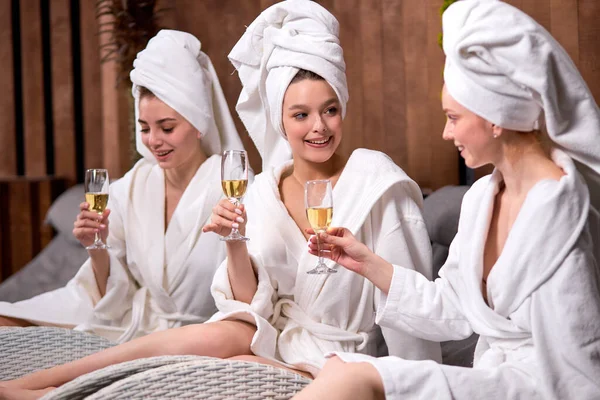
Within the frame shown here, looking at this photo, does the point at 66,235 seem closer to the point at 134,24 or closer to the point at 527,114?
the point at 134,24

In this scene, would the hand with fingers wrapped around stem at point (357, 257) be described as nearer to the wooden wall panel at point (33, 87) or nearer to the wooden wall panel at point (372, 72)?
the wooden wall panel at point (372, 72)

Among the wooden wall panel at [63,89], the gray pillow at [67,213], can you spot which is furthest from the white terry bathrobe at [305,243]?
the wooden wall panel at [63,89]

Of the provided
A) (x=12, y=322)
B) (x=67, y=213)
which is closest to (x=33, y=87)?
(x=67, y=213)

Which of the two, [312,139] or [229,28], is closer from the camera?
[312,139]

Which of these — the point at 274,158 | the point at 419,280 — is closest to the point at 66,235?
the point at 274,158

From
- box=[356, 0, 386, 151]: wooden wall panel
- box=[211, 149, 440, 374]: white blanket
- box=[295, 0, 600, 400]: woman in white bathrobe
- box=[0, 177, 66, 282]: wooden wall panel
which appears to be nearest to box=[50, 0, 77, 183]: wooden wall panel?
box=[0, 177, 66, 282]: wooden wall panel

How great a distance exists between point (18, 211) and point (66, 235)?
956mm

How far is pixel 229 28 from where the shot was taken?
15.1 feet

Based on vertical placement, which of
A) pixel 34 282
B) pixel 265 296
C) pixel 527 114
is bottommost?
pixel 34 282

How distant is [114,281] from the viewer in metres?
3.17

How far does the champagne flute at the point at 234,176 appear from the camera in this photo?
7.87 ft

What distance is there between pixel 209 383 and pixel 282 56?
1.09 metres

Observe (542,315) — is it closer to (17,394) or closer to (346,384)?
(346,384)

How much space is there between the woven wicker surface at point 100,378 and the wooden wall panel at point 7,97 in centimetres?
377
